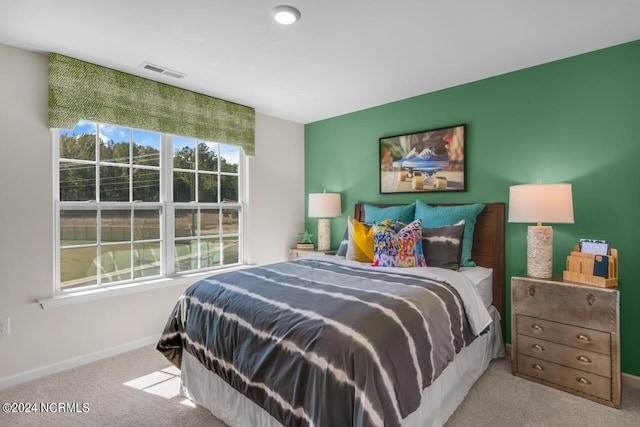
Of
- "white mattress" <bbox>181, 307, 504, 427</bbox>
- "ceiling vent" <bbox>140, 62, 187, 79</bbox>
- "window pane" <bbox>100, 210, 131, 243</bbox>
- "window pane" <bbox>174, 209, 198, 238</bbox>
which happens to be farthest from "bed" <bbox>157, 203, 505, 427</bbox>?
"ceiling vent" <bbox>140, 62, 187, 79</bbox>

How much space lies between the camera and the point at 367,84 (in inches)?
124

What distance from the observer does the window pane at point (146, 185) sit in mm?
3111

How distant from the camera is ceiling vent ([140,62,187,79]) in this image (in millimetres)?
2721

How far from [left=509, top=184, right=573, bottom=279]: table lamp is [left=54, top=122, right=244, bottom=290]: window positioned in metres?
2.89

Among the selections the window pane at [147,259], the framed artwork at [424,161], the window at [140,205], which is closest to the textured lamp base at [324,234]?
the framed artwork at [424,161]

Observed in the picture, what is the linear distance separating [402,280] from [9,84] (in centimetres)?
315

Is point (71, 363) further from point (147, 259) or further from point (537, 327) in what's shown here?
point (537, 327)

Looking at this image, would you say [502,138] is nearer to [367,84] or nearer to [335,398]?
[367,84]

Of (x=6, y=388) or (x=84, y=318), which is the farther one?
(x=84, y=318)

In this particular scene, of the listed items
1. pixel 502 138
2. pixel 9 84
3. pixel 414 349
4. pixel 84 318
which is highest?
pixel 9 84

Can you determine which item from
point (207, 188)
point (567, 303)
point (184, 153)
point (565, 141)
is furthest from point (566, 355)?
point (184, 153)

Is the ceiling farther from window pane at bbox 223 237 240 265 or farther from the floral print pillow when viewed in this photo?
window pane at bbox 223 237 240 265

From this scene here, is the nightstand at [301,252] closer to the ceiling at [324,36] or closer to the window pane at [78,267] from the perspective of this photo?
the ceiling at [324,36]

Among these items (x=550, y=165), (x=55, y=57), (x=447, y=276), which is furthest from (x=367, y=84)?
(x=55, y=57)
